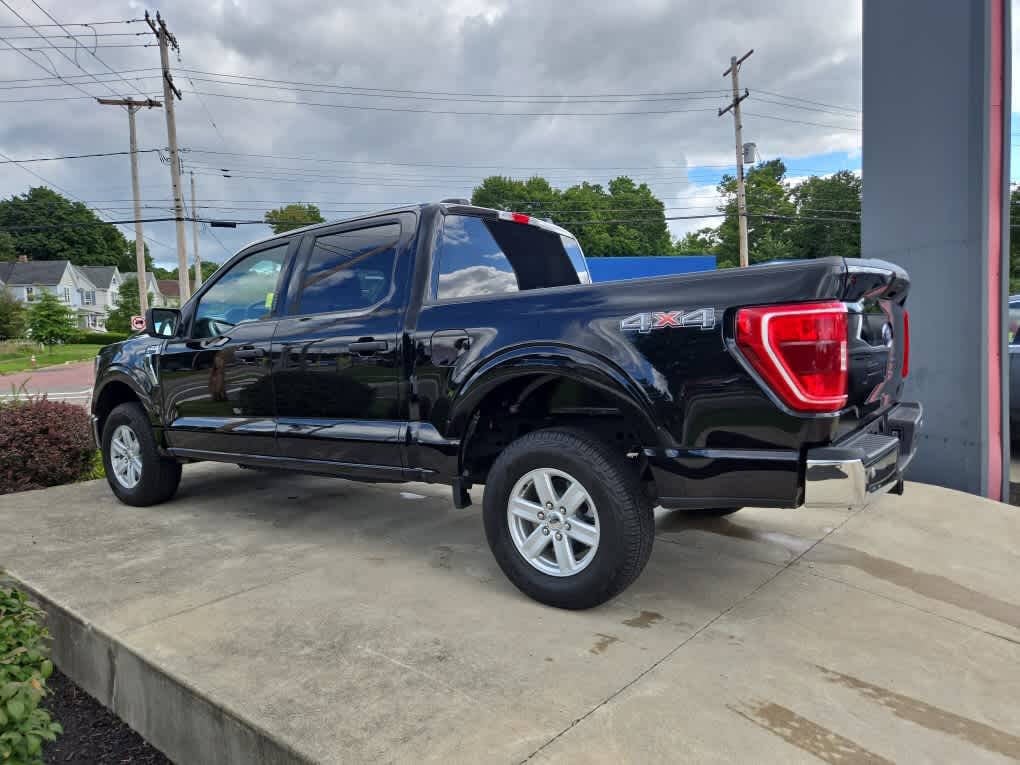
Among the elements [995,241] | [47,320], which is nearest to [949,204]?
[995,241]

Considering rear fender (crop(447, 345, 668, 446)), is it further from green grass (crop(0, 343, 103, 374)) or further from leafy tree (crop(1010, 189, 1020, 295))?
leafy tree (crop(1010, 189, 1020, 295))

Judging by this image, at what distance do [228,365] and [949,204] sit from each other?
515 cm

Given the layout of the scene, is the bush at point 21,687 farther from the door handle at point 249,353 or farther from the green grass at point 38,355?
the green grass at point 38,355

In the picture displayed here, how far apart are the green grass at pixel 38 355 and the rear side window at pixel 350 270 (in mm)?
37475

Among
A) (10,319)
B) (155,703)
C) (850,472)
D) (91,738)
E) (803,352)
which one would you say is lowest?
(91,738)

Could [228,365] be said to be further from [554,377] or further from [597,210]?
[597,210]

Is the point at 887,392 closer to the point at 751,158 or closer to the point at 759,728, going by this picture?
the point at 759,728

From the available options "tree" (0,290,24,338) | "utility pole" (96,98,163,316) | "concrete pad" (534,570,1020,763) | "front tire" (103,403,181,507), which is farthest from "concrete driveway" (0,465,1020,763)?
"tree" (0,290,24,338)

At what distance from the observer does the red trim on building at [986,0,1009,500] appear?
464cm

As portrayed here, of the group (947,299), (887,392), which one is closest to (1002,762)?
(887,392)

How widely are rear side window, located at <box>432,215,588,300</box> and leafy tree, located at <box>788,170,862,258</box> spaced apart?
53.4 m

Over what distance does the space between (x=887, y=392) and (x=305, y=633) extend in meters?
2.76

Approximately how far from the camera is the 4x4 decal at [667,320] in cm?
246

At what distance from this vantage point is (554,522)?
2883 millimetres
